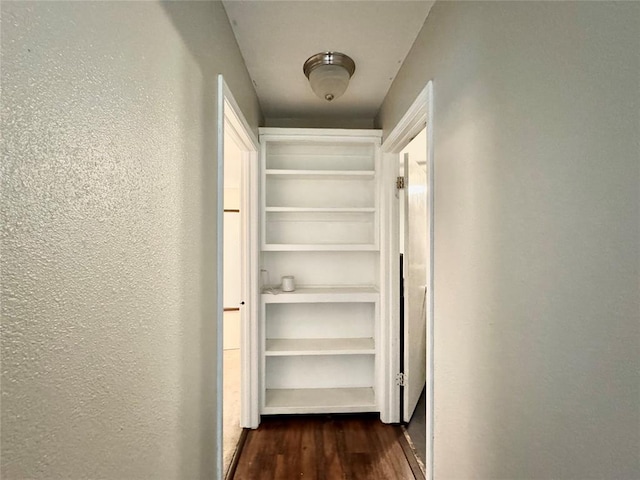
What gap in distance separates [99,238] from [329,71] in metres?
1.63

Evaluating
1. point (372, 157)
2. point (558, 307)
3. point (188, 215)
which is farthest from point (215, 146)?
point (372, 157)

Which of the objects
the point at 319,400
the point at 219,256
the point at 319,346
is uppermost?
the point at 219,256

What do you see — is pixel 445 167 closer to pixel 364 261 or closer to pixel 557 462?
pixel 557 462

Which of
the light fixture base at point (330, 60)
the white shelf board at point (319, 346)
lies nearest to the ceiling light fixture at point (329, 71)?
the light fixture base at point (330, 60)

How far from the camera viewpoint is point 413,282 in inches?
99.8

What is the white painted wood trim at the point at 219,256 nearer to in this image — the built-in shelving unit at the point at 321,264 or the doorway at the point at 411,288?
the built-in shelving unit at the point at 321,264

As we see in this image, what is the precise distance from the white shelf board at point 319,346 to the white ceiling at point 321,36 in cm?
184

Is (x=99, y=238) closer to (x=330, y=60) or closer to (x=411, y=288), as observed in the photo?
(x=330, y=60)

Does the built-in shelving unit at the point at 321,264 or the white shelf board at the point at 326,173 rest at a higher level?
the white shelf board at the point at 326,173

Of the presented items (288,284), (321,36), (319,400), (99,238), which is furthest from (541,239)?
(319,400)

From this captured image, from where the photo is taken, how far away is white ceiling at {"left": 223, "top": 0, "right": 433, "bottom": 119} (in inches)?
60.1

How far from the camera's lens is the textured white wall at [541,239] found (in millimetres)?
604

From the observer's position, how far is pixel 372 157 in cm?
287

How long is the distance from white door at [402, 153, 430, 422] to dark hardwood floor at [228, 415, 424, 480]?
1.05 feet
